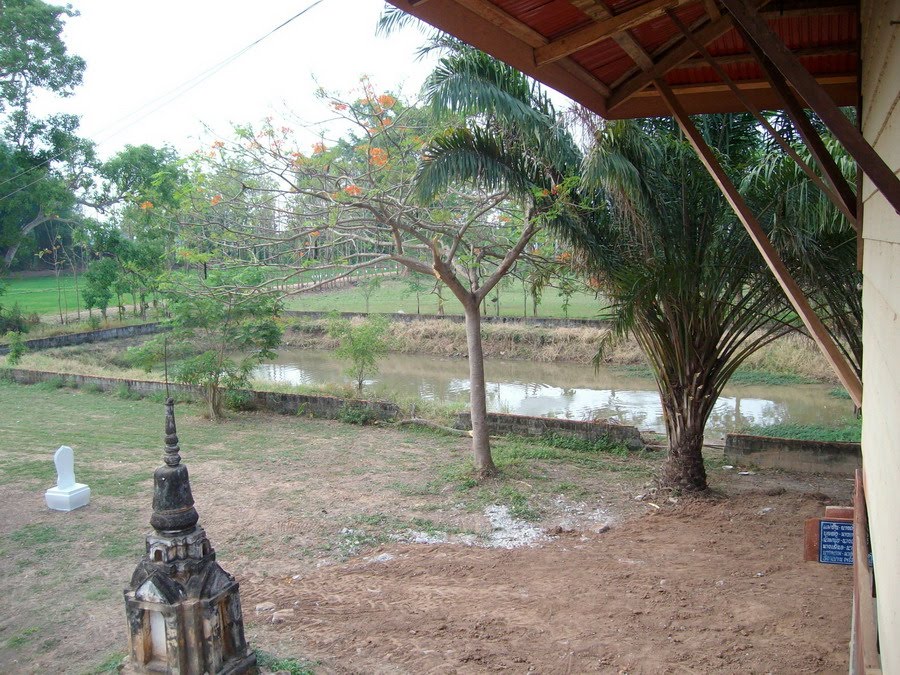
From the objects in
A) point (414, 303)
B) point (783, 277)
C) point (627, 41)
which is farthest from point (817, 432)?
point (414, 303)

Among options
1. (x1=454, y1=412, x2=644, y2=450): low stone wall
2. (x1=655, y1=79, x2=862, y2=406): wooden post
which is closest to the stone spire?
(x1=655, y1=79, x2=862, y2=406): wooden post

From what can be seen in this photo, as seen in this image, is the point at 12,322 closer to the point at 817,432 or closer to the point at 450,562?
the point at 450,562

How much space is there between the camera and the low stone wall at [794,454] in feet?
32.2

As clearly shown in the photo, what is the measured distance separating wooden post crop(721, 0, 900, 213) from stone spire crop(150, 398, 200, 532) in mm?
3873

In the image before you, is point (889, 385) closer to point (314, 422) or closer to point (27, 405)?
point (314, 422)

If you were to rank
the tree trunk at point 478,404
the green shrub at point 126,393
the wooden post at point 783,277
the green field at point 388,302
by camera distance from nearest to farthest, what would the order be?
1. the wooden post at point 783,277
2. the tree trunk at point 478,404
3. the green shrub at point 126,393
4. the green field at point 388,302

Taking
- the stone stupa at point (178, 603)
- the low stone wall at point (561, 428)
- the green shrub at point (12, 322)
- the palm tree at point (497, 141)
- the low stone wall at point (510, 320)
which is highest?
the palm tree at point (497, 141)

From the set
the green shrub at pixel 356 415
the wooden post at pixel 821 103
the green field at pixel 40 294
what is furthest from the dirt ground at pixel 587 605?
the green field at pixel 40 294

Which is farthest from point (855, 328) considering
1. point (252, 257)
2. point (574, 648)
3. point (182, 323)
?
point (182, 323)

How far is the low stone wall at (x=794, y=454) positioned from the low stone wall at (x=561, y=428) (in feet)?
5.07

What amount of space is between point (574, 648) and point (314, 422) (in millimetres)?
10091

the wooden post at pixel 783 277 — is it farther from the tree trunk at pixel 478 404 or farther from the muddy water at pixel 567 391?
the muddy water at pixel 567 391

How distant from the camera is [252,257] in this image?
409 inches

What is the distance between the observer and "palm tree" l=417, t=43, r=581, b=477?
7684 millimetres
